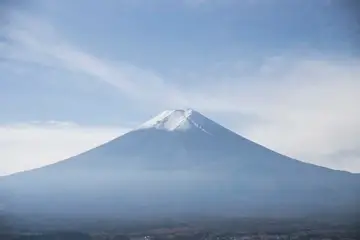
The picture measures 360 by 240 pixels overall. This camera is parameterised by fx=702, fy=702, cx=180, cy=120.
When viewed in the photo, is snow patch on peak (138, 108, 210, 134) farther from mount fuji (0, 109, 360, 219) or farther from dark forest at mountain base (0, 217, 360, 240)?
dark forest at mountain base (0, 217, 360, 240)

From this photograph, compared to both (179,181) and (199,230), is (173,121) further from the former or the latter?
(199,230)

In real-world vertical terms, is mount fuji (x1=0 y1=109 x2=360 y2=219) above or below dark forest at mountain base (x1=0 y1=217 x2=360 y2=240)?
above

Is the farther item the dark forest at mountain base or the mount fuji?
Result: the mount fuji

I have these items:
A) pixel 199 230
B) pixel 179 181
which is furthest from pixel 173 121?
pixel 199 230

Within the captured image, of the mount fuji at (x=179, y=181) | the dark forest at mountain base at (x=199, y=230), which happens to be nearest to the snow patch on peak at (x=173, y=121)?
the mount fuji at (x=179, y=181)

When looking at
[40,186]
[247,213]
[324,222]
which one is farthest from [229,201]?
[40,186]

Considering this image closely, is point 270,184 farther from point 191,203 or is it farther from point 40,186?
point 40,186

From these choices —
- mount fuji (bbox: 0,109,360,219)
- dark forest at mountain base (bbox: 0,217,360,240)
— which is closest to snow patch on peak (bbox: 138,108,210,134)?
mount fuji (bbox: 0,109,360,219)
